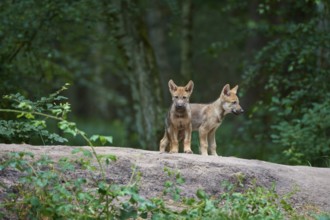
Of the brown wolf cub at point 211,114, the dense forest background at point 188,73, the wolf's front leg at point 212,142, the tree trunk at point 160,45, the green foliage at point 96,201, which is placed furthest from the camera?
the tree trunk at point 160,45

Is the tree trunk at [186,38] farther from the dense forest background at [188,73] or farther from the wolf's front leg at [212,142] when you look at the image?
the wolf's front leg at [212,142]

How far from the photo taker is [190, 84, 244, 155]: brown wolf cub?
1027 centimetres

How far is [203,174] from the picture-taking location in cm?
822

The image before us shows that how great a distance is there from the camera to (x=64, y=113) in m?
6.79

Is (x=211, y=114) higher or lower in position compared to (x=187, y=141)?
higher

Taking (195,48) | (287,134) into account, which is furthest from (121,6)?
(195,48)

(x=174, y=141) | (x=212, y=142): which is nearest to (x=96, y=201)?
(x=174, y=141)

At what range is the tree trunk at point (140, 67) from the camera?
45.9 ft

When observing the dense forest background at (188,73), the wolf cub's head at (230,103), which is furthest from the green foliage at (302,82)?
the wolf cub's head at (230,103)

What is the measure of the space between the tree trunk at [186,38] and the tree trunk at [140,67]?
2342mm

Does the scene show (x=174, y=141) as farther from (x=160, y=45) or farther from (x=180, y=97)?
(x=160, y=45)

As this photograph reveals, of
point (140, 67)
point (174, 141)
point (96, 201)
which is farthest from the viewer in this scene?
point (140, 67)

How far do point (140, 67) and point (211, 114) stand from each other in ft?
13.5

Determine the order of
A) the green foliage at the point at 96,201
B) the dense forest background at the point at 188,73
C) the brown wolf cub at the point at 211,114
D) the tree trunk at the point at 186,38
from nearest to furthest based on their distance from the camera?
1. the green foliage at the point at 96,201
2. the brown wolf cub at the point at 211,114
3. the dense forest background at the point at 188,73
4. the tree trunk at the point at 186,38
